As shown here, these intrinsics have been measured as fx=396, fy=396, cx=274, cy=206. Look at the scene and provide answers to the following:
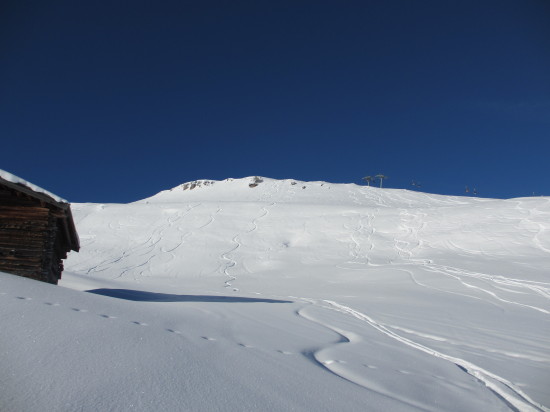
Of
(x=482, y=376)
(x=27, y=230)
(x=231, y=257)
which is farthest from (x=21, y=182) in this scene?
(x=231, y=257)

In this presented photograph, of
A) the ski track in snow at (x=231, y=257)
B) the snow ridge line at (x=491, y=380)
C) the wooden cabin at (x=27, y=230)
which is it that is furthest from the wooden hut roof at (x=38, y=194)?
the snow ridge line at (x=491, y=380)

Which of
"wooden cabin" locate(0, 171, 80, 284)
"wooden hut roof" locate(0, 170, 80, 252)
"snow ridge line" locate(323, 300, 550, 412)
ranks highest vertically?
"wooden hut roof" locate(0, 170, 80, 252)

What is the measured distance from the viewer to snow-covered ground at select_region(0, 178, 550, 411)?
3012 mm

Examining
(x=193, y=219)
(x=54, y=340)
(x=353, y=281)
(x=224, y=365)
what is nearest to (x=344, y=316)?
(x=224, y=365)

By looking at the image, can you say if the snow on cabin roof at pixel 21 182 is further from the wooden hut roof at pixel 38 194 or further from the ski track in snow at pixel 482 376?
the ski track in snow at pixel 482 376

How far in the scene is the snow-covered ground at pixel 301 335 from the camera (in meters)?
3.01

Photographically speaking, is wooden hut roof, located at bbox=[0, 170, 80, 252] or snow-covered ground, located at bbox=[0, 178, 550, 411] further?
wooden hut roof, located at bbox=[0, 170, 80, 252]

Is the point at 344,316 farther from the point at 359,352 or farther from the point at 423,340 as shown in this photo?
the point at 359,352

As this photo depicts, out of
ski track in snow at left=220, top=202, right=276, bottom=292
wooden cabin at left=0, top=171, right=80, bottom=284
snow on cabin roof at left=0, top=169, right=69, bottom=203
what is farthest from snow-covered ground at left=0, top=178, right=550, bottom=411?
snow on cabin roof at left=0, top=169, right=69, bottom=203

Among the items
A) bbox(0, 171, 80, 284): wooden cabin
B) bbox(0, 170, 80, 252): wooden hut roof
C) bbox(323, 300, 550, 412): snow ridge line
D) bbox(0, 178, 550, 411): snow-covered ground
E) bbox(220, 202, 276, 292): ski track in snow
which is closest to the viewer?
bbox(0, 178, 550, 411): snow-covered ground

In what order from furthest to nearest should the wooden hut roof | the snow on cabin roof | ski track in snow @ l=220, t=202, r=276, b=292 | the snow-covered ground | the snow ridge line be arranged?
ski track in snow @ l=220, t=202, r=276, b=292
the wooden hut roof
the snow on cabin roof
the snow ridge line
the snow-covered ground

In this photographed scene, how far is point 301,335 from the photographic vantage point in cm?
673

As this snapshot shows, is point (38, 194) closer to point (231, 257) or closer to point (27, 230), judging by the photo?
point (27, 230)

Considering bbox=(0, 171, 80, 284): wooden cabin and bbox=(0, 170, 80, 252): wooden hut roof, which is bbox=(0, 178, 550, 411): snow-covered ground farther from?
bbox=(0, 170, 80, 252): wooden hut roof
